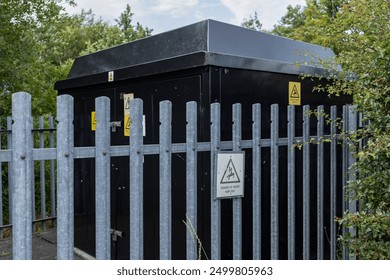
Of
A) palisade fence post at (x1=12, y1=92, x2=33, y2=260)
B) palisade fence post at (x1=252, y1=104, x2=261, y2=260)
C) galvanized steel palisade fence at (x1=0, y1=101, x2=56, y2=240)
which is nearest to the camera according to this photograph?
palisade fence post at (x1=12, y1=92, x2=33, y2=260)

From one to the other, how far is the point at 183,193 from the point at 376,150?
4.27 ft

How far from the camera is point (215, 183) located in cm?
255

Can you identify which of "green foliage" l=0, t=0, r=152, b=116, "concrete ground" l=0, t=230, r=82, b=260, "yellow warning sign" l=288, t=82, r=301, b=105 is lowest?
"concrete ground" l=0, t=230, r=82, b=260

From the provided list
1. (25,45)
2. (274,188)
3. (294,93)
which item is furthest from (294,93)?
(25,45)

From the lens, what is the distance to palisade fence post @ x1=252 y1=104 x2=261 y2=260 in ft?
8.93

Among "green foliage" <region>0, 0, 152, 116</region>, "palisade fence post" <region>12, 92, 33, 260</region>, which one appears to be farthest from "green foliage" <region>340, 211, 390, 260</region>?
"green foliage" <region>0, 0, 152, 116</region>

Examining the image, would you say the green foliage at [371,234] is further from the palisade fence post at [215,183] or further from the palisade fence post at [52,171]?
the palisade fence post at [52,171]

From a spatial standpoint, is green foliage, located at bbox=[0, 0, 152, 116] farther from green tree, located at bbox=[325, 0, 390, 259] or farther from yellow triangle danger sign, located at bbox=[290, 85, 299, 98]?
green tree, located at bbox=[325, 0, 390, 259]

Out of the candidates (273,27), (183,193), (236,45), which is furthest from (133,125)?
(273,27)

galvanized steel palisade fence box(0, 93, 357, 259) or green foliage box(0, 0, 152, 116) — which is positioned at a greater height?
green foliage box(0, 0, 152, 116)

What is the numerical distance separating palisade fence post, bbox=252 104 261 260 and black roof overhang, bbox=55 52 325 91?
0.40 m

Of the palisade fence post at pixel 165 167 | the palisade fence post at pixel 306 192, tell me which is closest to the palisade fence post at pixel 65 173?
the palisade fence post at pixel 165 167

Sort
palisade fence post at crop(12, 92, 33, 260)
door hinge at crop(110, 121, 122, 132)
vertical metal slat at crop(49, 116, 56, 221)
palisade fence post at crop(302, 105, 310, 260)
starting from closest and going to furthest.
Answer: palisade fence post at crop(12, 92, 33, 260)
palisade fence post at crop(302, 105, 310, 260)
door hinge at crop(110, 121, 122, 132)
vertical metal slat at crop(49, 116, 56, 221)

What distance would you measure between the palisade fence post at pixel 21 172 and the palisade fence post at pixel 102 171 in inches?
12.9
